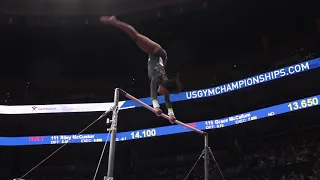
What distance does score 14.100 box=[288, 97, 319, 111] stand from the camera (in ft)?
49.6

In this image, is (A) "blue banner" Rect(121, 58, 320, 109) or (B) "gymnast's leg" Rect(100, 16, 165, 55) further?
(A) "blue banner" Rect(121, 58, 320, 109)

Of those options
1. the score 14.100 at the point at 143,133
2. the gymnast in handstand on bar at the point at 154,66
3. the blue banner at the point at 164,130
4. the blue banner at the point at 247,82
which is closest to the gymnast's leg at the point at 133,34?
the gymnast in handstand on bar at the point at 154,66

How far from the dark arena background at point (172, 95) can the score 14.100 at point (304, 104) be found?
0.04 m

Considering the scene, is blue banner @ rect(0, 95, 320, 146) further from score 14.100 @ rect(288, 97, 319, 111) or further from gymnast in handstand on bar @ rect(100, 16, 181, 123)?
gymnast in handstand on bar @ rect(100, 16, 181, 123)

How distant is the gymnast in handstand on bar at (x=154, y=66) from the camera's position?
6.45 m

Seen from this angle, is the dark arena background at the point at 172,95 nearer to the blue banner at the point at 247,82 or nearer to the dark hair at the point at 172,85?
the blue banner at the point at 247,82

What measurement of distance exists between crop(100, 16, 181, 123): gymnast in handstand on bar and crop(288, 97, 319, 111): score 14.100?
1000 cm

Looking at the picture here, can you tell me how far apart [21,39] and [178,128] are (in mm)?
9497

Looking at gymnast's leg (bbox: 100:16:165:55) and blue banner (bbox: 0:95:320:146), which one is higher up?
blue banner (bbox: 0:95:320:146)

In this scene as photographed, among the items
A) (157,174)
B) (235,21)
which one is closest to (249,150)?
(157,174)

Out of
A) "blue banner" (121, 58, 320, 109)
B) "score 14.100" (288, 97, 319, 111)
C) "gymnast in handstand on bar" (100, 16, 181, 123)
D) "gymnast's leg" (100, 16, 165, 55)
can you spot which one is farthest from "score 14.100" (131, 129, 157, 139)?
"gymnast's leg" (100, 16, 165, 55)

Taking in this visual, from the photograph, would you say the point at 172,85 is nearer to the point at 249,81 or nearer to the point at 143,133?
the point at 249,81

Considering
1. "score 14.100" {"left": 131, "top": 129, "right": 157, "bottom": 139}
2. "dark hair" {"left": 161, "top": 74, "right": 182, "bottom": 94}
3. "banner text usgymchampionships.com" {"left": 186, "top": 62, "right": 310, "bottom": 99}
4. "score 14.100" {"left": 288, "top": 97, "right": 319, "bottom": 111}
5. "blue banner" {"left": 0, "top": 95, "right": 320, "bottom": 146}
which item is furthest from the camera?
"score 14.100" {"left": 131, "top": 129, "right": 157, "bottom": 139}

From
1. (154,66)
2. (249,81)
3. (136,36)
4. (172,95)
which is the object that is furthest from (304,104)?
(136,36)
